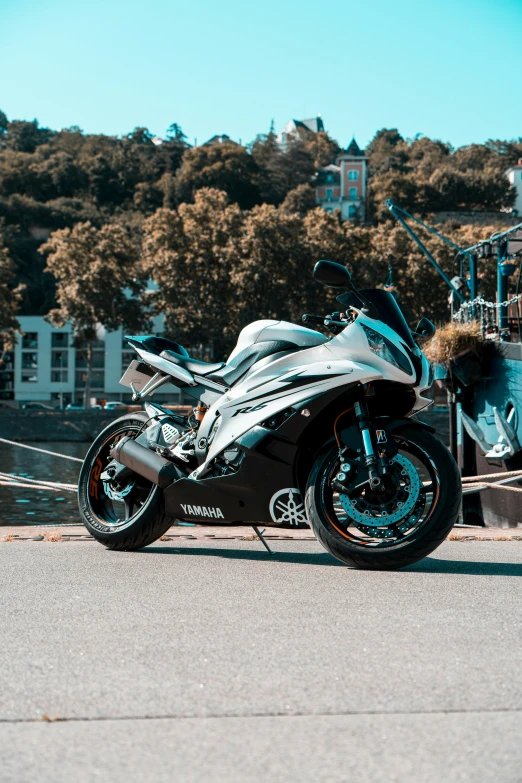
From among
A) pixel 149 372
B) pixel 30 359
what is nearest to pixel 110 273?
pixel 30 359

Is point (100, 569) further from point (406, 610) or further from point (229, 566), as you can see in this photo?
point (406, 610)

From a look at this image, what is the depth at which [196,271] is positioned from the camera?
227ft

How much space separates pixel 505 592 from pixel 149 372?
2.86 m

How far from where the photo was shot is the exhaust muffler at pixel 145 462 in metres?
5.52

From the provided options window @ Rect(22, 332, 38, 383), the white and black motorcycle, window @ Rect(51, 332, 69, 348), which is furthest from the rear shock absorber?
window @ Rect(22, 332, 38, 383)

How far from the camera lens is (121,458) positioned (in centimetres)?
588

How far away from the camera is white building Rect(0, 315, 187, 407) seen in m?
99.5

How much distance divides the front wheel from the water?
12.5 m

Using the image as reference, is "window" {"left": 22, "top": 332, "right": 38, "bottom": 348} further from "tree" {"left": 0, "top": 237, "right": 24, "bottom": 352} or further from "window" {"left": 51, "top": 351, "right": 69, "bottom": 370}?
"tree" {"left": 0, "top": 237, "right": 24, "bottom": 352}

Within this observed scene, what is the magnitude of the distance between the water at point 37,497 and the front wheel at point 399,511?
12.5 meters

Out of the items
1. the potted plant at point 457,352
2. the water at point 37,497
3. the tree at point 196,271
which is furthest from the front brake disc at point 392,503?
the tree at point 196,271

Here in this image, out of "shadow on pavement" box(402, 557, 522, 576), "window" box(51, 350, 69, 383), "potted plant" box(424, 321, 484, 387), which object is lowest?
"shadow on pavement" box(402, 557, 522, 576)

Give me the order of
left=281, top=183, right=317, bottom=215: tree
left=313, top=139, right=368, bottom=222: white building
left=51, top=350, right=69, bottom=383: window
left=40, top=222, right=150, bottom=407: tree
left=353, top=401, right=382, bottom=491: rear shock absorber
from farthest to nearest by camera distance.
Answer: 1. left=313, top=139, right=368, bottom=222: white building
2. left=281, top=183, right=317, bottom=215: tree
3. left=51, top=350, right=69, bottom=383: window
4. left=40, top=222, right=150, bottom=407: tree
5. left=353, top=401, right=382, bottom=491: rear shock absorber

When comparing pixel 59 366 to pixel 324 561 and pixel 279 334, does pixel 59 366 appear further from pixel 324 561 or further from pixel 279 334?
pixel 324 561
